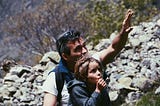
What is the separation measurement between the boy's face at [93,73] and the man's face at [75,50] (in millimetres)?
343

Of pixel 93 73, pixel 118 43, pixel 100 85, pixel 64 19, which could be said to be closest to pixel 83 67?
pixel 93 73

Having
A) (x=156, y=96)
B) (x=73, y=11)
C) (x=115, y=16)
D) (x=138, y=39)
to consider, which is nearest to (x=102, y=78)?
(x=156, y=96)

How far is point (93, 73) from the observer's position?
4438mm

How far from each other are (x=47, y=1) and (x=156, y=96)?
2867cm

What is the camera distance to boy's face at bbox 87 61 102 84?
4.41 metres

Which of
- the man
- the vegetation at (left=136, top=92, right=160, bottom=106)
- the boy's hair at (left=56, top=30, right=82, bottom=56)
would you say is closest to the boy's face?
the man

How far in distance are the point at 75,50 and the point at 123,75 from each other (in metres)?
9.03

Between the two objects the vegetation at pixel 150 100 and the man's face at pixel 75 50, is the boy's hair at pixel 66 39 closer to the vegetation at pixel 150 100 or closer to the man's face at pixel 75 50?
the man's face at pixel 75 50

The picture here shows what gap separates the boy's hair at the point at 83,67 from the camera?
4.46m

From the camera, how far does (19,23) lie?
38.5m

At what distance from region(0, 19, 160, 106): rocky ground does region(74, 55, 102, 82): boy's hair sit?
5.92m

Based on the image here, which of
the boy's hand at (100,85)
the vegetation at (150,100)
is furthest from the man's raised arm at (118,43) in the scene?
the vegetation at (150,100)

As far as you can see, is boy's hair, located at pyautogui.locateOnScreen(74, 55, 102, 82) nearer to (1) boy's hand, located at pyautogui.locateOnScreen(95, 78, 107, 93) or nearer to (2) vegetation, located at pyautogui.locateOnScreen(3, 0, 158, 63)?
(1) boy's hand, located at pyautogui.locateOnScreen(95, 78, 107, 93)

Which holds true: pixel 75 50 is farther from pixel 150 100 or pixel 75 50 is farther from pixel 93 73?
pixel 150 100
